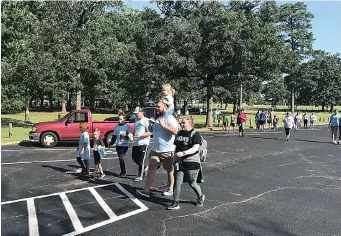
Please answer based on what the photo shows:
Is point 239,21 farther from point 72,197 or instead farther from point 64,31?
point 72,197

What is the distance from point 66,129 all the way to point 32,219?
34.6 feet

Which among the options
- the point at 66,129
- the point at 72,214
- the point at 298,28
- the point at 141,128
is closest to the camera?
the point at 72,214

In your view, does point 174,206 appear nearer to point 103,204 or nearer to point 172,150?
point 172,150

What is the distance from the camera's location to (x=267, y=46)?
90.0ft

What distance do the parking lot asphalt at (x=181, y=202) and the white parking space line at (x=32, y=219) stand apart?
0.6 inches

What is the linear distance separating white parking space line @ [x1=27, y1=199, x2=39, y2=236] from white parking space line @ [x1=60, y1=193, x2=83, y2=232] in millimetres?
515

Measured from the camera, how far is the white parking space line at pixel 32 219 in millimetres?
5332

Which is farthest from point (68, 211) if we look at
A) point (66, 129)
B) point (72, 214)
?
point (66, 129)

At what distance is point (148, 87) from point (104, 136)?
76.0ft

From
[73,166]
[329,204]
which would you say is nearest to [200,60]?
[73,166]

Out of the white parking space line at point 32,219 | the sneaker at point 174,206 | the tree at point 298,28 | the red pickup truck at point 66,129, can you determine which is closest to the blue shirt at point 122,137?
the white parking space line at point 32,219

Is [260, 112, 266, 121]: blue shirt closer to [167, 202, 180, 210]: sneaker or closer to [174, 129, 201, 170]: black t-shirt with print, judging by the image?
[174, 129, 201, 170]: black t-shirt with print

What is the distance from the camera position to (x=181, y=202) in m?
6.94

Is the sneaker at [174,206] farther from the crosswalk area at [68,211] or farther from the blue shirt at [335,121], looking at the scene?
the blue shirt at [335,121]
